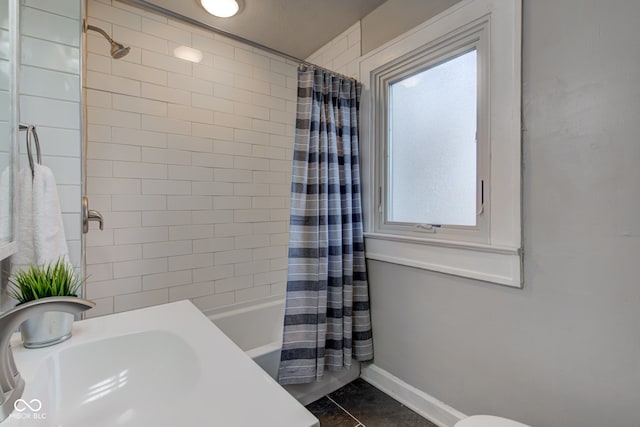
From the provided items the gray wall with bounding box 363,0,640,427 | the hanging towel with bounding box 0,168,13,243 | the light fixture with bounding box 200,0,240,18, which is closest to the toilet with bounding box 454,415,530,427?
the gray wall with bounding box 363,0,640,427

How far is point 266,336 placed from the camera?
2.37 m

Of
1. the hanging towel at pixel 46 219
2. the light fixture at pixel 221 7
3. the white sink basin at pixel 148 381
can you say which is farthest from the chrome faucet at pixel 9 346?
the light fixture at pixel 221 7

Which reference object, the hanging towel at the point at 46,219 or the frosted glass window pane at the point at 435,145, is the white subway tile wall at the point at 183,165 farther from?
the frosted glass window pane at the point at 435,145

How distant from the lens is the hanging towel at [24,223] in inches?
35.5

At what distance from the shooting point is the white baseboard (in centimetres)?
148

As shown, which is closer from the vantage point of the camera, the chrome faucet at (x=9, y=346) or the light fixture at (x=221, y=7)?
the chrome faucet at (x=9, y=346)

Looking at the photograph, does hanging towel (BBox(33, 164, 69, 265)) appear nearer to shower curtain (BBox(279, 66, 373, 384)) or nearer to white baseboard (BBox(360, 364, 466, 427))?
shower curtain (BBox(279, 66, 373, 384))

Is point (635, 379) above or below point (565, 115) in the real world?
below

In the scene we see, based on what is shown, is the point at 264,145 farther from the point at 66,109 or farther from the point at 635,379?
the point at 635,379

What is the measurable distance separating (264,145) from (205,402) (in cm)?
211

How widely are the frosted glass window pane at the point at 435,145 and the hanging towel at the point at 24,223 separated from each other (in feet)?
5.34

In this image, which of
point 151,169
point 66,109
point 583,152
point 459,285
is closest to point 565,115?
point 583,152

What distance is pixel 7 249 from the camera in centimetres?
71

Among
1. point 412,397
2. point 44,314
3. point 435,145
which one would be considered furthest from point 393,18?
point 412,397
